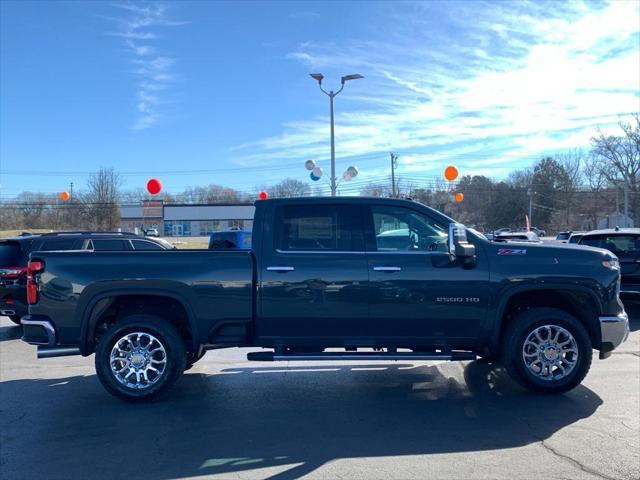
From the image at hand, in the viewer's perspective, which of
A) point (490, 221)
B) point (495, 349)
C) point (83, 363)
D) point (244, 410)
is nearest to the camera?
point (244, 410)

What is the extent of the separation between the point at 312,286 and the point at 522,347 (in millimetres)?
2327

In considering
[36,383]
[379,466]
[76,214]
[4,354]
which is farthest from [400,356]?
[76,214]

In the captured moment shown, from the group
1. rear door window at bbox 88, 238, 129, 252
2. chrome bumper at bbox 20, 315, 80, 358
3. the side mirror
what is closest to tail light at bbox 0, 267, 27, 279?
rear door window at bbox 88, 238, 129, 252

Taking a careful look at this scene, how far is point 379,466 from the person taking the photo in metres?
3.94

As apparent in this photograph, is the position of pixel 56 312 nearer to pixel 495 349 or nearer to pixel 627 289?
pixel 495 349

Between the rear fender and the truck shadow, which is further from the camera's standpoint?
the rear fender

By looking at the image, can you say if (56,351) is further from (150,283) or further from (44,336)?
Result: (150,283)

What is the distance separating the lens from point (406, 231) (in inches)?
221

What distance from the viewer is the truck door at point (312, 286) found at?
17.7 ft

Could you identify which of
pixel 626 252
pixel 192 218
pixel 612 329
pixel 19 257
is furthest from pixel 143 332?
pixel 192 218

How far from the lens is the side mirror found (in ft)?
17.0

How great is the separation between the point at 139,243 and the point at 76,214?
4835 centimetres

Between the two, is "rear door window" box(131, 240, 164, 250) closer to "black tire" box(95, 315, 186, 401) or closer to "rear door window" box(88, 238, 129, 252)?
"rear door window" box(88, 238, 129, 252)

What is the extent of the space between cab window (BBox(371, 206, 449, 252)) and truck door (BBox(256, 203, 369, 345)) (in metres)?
0.23
